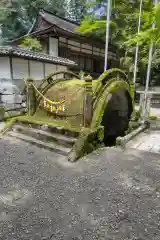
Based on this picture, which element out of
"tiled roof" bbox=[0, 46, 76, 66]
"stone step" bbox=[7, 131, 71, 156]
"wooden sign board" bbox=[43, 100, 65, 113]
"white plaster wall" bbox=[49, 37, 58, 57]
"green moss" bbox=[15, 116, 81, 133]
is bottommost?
"stone step" bbox=[7, 131, 71, 156]

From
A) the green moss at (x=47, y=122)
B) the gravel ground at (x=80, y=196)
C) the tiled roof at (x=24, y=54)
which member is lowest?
the gravel ground at (x=80, y=196)

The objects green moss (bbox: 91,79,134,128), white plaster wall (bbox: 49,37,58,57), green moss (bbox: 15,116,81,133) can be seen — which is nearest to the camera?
green moss (bbox: 91,79,134,128)

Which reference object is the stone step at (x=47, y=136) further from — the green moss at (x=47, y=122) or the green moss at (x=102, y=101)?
the green moss at (x=102, y=101)

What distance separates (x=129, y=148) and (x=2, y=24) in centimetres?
2598

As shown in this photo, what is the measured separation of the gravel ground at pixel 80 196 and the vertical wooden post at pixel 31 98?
238 cm

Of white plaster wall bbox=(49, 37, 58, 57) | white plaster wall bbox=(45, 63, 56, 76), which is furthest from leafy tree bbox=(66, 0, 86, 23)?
white plaster wall bbox=(45, 63, 56, 76)

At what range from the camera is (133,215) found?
3.07 meters

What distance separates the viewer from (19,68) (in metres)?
12.2

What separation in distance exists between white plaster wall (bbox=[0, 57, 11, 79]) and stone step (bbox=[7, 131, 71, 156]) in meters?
5.93

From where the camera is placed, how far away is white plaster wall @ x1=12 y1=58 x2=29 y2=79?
39.1 feet

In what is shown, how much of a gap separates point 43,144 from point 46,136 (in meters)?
0.29

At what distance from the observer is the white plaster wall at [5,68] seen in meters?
11.3

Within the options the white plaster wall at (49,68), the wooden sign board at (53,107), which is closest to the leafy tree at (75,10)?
the white plaster wall at (49,68)

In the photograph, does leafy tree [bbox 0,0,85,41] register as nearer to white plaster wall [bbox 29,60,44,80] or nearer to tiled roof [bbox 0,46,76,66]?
white plaster wall [bbox 29,60,44,80]
